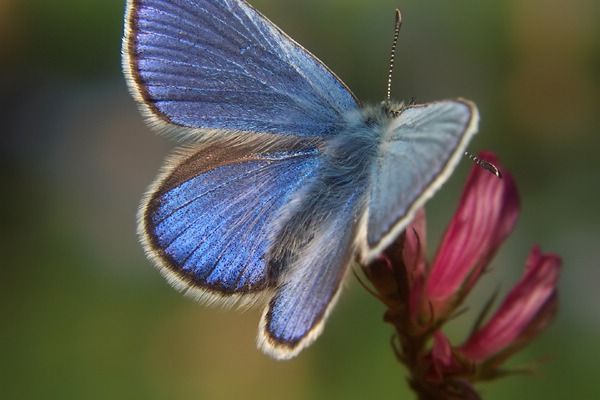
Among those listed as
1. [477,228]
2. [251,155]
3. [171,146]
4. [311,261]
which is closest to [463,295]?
[477,228]

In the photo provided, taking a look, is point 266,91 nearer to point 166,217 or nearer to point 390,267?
point 166,217

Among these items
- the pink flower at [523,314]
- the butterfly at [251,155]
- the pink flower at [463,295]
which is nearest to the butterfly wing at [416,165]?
the butterfly at [251,155]

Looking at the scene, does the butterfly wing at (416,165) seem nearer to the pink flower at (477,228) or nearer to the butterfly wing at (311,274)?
the butterfly wing at (311,274)

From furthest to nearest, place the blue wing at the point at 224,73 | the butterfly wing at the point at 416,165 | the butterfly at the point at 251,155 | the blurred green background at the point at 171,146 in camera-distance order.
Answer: the blurred green background at the point at 171,146 < the blue wing at the point at 224,73 < the butterfly at the point at 251,155 < the butterfly wing at the point at 416,165

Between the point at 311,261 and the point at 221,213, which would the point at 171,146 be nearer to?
the point at 221,213

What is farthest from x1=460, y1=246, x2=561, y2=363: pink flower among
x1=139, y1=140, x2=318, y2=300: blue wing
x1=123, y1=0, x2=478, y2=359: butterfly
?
x1=139, y1=140, x2=318, y2=300: blue wing

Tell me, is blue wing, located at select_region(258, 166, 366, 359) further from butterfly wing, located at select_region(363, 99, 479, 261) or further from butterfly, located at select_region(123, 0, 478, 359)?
butterfly wing, located at select_region(363, 99, 479, 261)
